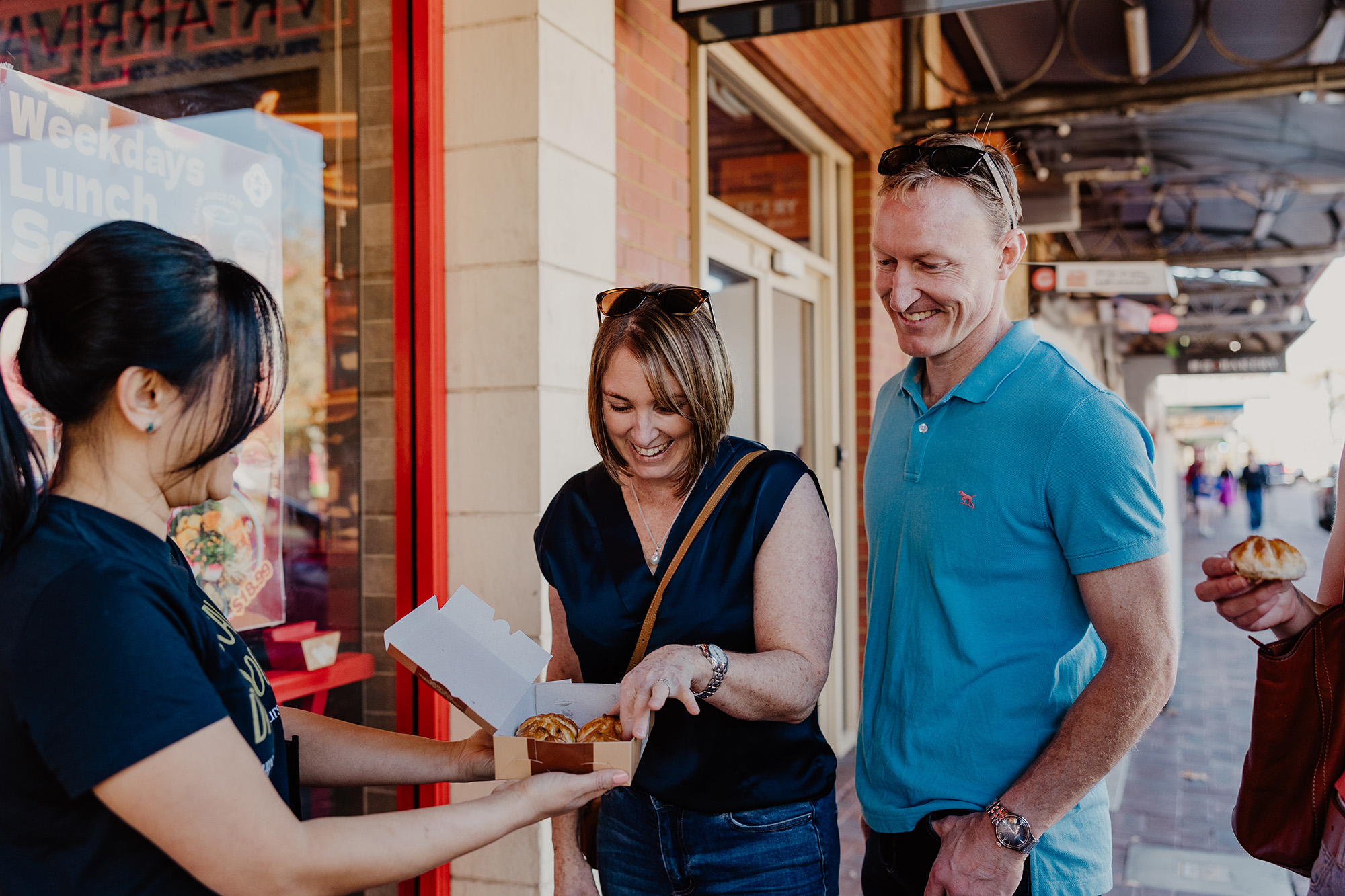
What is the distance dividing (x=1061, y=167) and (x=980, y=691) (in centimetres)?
746

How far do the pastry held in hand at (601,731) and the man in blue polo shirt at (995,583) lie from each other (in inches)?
20.8

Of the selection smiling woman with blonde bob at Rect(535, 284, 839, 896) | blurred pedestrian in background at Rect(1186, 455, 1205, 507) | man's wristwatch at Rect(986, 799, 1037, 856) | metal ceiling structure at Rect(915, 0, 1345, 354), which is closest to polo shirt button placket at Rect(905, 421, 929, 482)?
smiling woman with blonde bob at Rect(535, 284, 839, 896)

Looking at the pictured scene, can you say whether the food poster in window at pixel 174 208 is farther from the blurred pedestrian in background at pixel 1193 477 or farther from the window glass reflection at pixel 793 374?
the blurred pedestrian in background at pixel 1193 477

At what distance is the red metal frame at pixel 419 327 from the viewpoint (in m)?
2.75

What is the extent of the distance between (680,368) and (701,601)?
1.37 ft

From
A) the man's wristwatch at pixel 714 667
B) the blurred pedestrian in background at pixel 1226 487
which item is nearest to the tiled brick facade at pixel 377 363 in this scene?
the man's wristwatch at pixel 714 667

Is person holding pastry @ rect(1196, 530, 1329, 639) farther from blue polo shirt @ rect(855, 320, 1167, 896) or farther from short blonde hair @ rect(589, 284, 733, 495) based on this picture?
short blonde hair @ rect(589, 284, 733, 495)

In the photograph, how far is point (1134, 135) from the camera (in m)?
7.75

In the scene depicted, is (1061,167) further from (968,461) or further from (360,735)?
(360,735)

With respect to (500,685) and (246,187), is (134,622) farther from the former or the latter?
(246,187)

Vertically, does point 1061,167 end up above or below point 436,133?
above

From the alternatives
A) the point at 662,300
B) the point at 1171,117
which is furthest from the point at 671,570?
the point at 1171,117

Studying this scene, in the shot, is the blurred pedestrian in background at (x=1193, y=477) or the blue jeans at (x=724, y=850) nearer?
the blue jeans at (x=724, y=850)

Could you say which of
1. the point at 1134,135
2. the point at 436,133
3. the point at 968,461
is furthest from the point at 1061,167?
the point at 968,461
